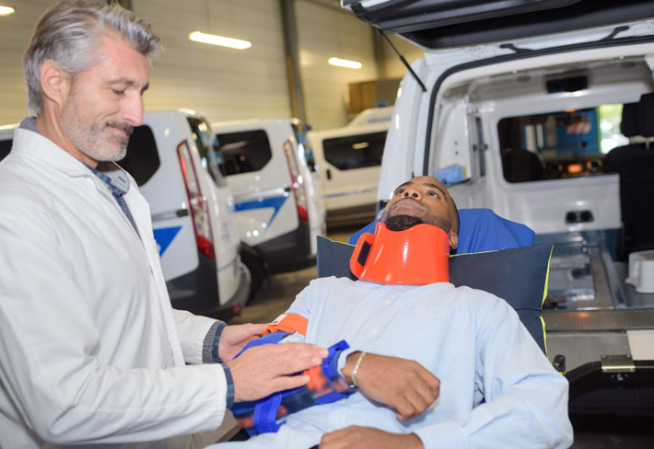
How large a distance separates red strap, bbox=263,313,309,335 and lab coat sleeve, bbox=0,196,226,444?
0.72 metres

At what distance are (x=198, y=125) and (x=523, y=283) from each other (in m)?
3.90

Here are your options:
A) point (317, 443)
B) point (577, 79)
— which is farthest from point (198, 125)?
point (317, 443)

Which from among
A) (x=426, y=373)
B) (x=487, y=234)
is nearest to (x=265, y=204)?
(x=487, y=234)

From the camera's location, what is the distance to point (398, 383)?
1671mm

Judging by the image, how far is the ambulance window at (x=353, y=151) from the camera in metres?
12.3

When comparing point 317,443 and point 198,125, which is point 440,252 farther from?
point 198,125

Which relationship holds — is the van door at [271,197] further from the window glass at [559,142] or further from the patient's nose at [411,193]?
the patient's nose at [411,193]

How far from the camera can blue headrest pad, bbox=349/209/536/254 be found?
2.81 meters

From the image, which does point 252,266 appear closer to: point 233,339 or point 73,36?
point 233,339

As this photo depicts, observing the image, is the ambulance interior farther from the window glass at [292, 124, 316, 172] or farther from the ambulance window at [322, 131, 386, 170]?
the ambulance window at [322, 131, 386, 170]

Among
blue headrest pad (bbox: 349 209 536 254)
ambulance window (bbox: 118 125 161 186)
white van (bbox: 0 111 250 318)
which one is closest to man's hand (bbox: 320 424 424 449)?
blue headrest pad (bbox: 349 209 536 254)

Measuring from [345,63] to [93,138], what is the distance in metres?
16.4

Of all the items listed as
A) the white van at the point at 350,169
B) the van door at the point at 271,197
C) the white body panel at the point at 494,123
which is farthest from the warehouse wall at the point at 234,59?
the white body panel at the point at 494,123

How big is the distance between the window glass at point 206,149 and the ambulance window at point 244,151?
1.47 metres
